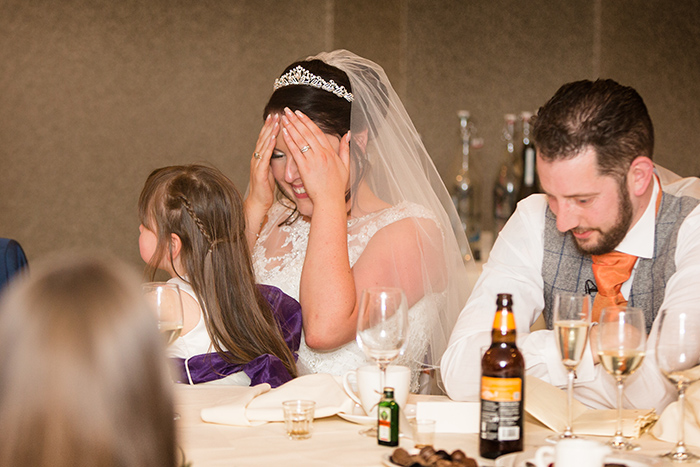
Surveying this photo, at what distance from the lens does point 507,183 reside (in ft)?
11.8

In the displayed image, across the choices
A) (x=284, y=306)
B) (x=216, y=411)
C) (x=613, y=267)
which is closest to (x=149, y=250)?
(x=284, y=306)

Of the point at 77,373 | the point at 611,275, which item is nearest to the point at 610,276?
the point at 611,275

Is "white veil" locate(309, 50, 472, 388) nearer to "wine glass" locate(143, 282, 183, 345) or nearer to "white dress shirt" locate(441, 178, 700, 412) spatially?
"white dress shirt" locate(441, 178, 700, 412)

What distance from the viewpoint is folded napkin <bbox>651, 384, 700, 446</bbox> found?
4.02 feet

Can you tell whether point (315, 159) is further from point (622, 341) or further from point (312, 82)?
point (622, 341)

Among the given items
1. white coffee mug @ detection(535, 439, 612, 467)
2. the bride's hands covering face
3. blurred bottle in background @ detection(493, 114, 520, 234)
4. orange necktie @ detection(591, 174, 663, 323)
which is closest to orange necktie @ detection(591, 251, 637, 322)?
orange necktie @ detection(591, 174, 663, 323)

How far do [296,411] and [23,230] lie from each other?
2.49 meters

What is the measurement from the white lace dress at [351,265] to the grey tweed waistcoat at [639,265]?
38 cm

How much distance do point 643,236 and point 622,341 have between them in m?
0.63

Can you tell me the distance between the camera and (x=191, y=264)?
202 cm

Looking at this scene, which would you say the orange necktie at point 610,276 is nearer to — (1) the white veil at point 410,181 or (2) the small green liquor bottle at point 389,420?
(1) the white veil at point 410,181

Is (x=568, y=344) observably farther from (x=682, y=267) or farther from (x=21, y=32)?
(x=21, y=32)

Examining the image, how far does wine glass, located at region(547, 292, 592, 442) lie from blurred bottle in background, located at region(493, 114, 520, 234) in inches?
91.7

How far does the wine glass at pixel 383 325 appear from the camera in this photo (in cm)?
127
